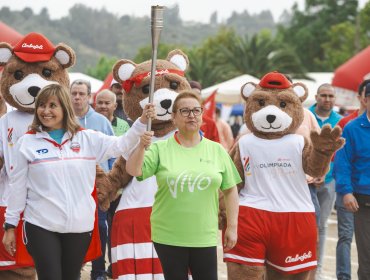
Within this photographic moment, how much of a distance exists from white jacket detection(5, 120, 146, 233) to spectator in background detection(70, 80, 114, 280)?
2.59 m

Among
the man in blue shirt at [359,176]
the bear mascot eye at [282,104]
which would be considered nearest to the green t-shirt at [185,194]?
the bear mascot eye at [282,104]

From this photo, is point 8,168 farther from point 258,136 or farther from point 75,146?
point 258,136

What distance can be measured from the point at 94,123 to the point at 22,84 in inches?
62.9

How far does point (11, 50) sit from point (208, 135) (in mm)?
2803

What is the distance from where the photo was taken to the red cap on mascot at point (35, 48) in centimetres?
670

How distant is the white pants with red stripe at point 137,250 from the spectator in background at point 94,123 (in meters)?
1.62

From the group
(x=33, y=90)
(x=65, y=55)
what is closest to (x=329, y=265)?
(x=65, y=55)

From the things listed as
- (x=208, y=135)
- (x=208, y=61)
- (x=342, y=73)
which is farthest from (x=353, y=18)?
(x=208, y=135)

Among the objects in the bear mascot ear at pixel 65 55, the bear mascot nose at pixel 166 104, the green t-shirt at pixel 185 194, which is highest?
the bear mascot ear at pixel 65 55

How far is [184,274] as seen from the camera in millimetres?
5430

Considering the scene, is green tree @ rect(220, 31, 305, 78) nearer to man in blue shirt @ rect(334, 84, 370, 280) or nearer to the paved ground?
the paved ground

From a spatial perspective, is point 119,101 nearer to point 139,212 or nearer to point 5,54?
point 5,54

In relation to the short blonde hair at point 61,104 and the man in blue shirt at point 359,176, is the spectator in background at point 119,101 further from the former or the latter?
the short blonde hair at point 61,104

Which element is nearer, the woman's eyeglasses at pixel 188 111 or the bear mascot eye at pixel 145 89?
the woman's eyeglasses at pixel 188 111
